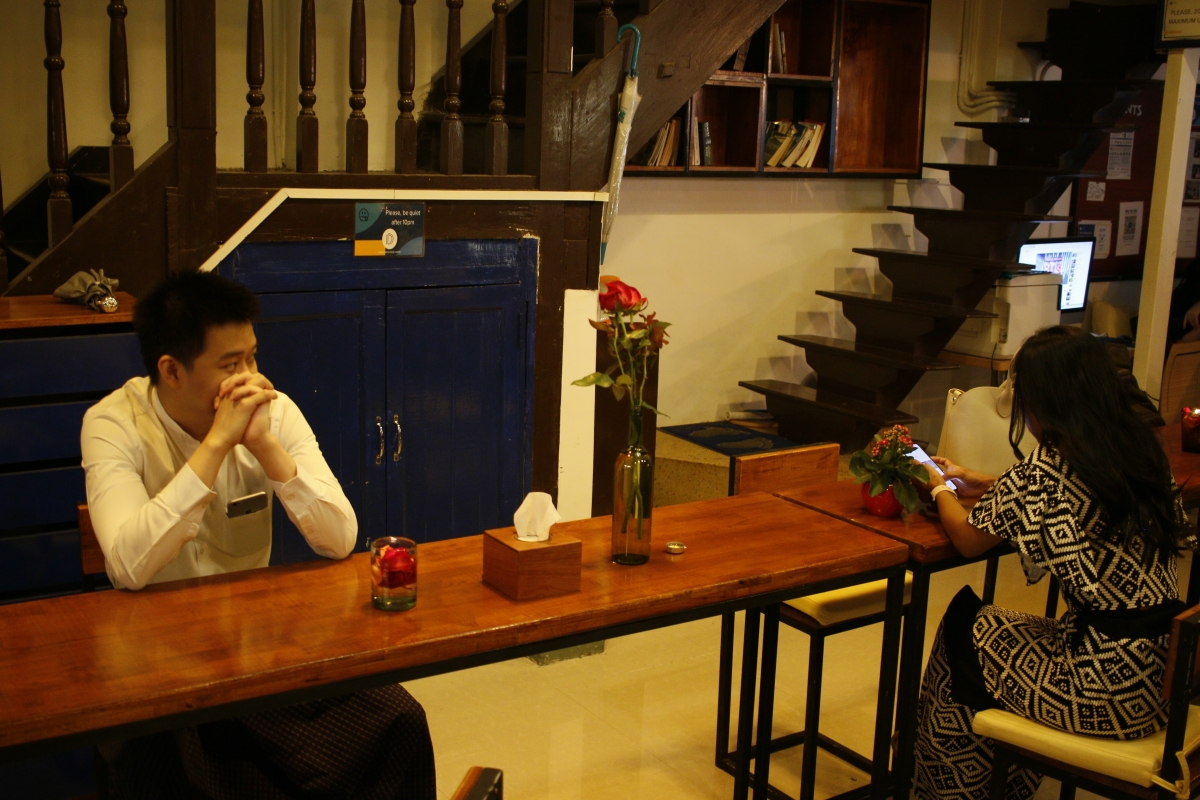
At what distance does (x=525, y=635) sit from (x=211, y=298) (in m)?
0.91

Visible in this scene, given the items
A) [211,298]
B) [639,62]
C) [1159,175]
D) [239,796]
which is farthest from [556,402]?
[1159,175]

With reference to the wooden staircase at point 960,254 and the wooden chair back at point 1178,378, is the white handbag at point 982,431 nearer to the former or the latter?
the wooden chair back at point 1178,378

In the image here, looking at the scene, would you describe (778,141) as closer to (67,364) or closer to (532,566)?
(67,364)

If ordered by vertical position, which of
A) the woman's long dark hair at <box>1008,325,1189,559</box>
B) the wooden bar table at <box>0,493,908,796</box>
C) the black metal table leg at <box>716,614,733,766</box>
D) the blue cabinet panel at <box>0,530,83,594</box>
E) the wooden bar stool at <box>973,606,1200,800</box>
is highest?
the woman's long dark hair at <box>1008,325,1189,559</box>

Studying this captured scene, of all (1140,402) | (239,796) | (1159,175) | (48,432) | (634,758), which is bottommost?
(634,758)

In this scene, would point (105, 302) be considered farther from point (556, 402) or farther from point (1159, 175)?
point (1159, 175)

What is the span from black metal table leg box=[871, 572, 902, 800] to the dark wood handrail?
1.96 m

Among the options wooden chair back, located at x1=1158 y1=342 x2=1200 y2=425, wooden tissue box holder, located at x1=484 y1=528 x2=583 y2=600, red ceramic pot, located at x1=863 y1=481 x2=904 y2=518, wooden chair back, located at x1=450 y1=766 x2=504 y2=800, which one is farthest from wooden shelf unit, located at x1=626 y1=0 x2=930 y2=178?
wooden chair back, located at x1=450 y1=766 x2=504 y2=800

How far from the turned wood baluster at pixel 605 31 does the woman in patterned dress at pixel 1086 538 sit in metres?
1.89

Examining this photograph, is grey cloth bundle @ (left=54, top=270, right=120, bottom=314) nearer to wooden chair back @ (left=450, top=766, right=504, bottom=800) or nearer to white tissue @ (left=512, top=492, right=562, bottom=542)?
white tissue @ (left=512, top=492, right=562, bottom=542)

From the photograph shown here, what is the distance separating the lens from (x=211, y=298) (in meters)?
2.28

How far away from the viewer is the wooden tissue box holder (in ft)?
7.14

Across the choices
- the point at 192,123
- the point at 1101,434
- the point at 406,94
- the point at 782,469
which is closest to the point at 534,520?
the point at 782,469

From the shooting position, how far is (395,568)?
2.07 m
